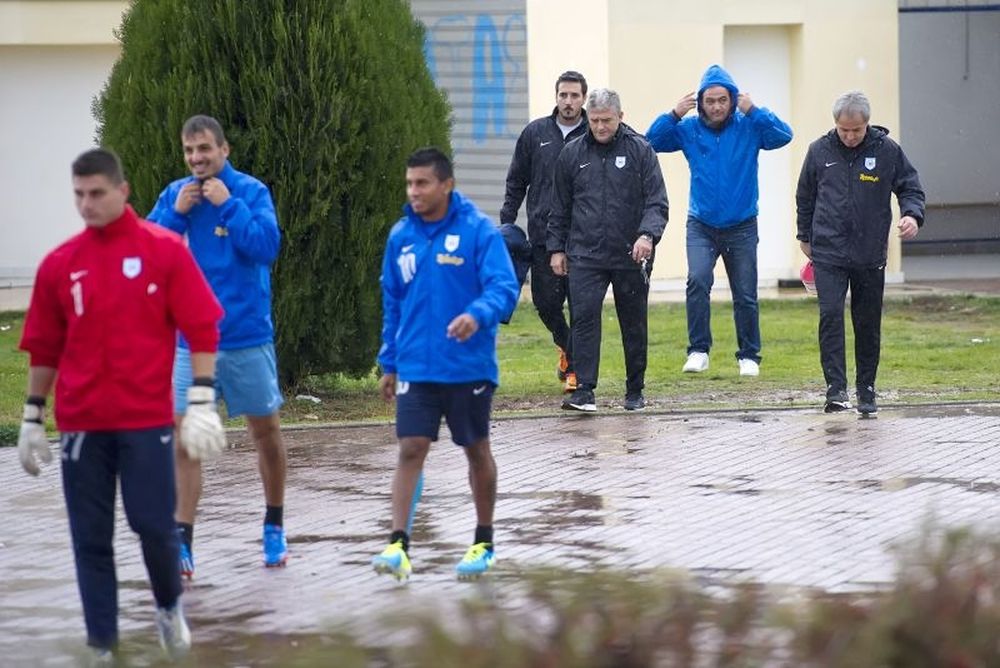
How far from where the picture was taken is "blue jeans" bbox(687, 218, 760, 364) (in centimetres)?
1352

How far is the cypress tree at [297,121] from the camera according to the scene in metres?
11.8

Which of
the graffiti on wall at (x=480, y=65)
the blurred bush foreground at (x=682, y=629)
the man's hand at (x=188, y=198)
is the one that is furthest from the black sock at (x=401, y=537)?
the graffiti on wall at (x=480, y=65)

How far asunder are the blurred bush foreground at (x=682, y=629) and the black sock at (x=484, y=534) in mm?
3215

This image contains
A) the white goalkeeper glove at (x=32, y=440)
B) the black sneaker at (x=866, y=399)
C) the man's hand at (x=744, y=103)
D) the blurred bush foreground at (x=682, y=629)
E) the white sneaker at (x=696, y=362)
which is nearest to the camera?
the blurred bush foreground at (x=682, y=629)

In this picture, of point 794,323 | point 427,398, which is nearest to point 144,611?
point 427,398

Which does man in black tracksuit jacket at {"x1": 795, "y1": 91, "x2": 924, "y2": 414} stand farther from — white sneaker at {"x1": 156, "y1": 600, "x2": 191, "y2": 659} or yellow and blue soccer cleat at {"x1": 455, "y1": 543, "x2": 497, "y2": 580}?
white sneaker at {"x1": 156, "y1": 600, "x2": 191, "y2": 659}

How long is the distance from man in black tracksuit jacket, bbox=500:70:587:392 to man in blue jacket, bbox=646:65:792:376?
0.97 meters

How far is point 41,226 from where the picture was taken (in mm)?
20750

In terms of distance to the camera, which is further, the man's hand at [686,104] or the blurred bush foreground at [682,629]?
the man's hand at [686,104]

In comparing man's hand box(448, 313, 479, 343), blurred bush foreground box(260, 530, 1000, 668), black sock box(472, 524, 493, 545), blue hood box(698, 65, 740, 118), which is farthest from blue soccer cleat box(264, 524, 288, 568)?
blue hood box(698, 65, 740, 118)

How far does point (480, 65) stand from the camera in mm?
19469

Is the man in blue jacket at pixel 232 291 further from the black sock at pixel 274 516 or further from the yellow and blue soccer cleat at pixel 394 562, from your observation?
the yellow and blue soccer cleat at pixel 394 562

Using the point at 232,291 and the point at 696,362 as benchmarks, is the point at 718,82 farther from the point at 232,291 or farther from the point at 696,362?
the point at 232,291

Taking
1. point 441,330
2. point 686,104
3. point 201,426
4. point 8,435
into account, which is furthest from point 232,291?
point 686,104
